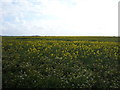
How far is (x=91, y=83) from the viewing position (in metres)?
9.12

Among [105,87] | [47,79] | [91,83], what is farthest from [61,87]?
[105,87]

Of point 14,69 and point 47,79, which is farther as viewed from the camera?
point 14,69

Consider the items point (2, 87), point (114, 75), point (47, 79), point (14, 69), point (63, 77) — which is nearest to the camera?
point (2, 87)

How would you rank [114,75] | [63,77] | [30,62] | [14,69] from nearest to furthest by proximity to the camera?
[63,77] → [14,69] → [114,75] → [30,62]

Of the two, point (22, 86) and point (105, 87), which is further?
point (105, 87)

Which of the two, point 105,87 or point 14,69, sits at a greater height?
point 14,69

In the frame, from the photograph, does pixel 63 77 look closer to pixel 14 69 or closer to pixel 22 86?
pixel 22 86

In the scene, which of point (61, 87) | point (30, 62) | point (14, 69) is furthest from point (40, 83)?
point (30, 62)

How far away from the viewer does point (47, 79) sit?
28.5 ft

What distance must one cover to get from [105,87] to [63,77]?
2.55 meters

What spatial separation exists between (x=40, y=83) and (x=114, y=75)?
5618 millimetres

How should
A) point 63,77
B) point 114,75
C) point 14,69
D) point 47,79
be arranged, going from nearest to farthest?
1. point 47,79
2. point 63,77
3. point 14,69
4. point 114,75

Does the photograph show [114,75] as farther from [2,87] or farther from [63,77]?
[2,87]

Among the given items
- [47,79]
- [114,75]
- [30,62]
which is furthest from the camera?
[30,62]
